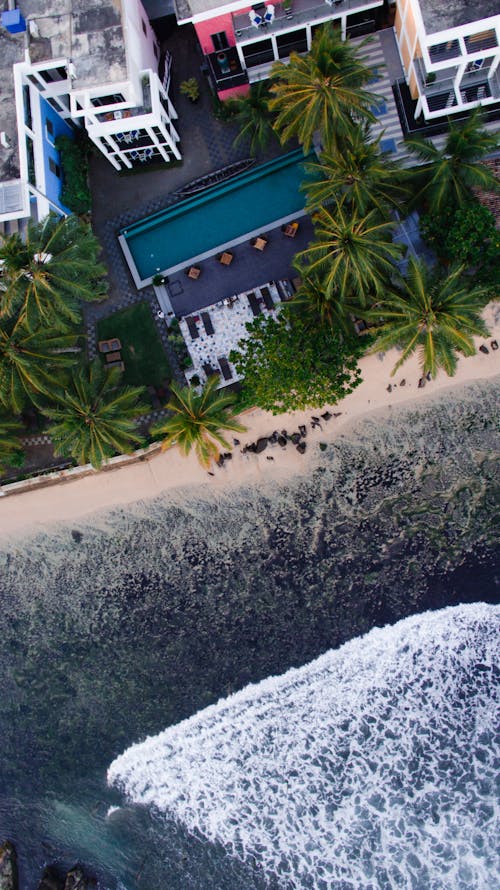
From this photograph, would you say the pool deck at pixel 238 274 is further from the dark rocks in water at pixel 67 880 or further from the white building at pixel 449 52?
the dark rocks in water at pixel 67 880

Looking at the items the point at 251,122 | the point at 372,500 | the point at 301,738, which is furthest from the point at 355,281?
the point at 301,738

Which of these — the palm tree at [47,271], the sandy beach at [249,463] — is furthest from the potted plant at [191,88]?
the sandy beach at [249,463]

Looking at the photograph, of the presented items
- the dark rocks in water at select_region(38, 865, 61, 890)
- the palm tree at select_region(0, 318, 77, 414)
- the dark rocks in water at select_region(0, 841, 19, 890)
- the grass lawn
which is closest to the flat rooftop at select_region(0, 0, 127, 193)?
the palm tree at select_region(0, 318, 77, 414)

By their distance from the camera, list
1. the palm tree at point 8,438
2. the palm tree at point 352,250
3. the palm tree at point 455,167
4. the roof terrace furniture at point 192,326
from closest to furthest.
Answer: the palm tree at point 352,250, the palm tree at point 455,167, the palm tree at point 8,438, the roof terrace furniture at point 192,326

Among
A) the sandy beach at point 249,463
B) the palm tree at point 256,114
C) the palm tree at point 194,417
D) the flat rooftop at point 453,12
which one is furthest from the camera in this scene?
the sandy beach at point 249,463

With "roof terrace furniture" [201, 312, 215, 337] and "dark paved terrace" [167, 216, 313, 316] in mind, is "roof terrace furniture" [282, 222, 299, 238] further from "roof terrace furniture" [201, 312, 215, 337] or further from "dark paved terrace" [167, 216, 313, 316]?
"roof terrace furniture" [201, 312, 215, 337]

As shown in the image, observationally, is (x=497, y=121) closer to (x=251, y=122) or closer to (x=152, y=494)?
(x=251, y=122)
